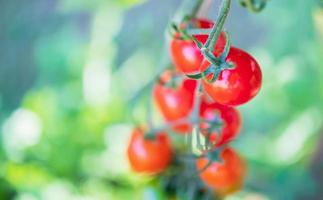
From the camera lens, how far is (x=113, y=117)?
121cm

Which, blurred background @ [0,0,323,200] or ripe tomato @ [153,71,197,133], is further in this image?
blurred background @ [0,0,323,200]

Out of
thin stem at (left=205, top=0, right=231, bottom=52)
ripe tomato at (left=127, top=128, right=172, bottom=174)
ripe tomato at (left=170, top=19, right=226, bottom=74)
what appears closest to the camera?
thin stem at (left=205, top=0, right=231, bottom=52)

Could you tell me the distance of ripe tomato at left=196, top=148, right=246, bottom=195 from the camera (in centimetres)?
65

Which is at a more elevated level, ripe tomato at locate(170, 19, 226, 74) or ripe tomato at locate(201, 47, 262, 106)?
ripe tomato at locate(170, 19, 226, 74)

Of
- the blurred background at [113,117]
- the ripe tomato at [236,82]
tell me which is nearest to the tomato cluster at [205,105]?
the ripe tomato at [236,82]

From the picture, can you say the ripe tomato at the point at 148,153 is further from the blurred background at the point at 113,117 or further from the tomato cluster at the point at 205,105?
the blurred background at the point at 113,117

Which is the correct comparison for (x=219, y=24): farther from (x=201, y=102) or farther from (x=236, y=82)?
(x=201, y=102)

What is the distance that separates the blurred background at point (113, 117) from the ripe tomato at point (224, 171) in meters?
0.38

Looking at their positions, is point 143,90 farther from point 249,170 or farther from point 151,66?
point 249,170

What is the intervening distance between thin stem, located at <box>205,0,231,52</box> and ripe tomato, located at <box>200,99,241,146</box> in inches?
6.4

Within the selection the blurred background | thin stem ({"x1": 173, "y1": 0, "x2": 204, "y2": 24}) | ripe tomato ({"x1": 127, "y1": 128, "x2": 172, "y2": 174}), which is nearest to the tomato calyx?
thin stem ({"x1": 173, "y1": 0, "x2": 204, "y2": 24})

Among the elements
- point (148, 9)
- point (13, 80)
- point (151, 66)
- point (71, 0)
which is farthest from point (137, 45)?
point (71, 0)

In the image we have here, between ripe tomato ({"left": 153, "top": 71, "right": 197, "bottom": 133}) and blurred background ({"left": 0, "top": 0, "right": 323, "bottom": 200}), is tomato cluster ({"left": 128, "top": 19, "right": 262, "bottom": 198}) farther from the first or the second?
blurred background ({"left": 0, "top": 0, "right": 323, "bottom": 200})

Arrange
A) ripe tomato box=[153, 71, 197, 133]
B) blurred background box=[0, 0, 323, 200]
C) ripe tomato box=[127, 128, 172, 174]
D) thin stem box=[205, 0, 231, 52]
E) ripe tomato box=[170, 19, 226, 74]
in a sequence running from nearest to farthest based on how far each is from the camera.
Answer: thin stem box=[205, 0, 231, 52]
ripe tomato box=[170, 19, 226, 74]
ripe tomato box=[153, 71, 197, 133]
ripe tomato box=[127, 128, 172, 174]
blurred background box=[0, 0, 323, 200]
